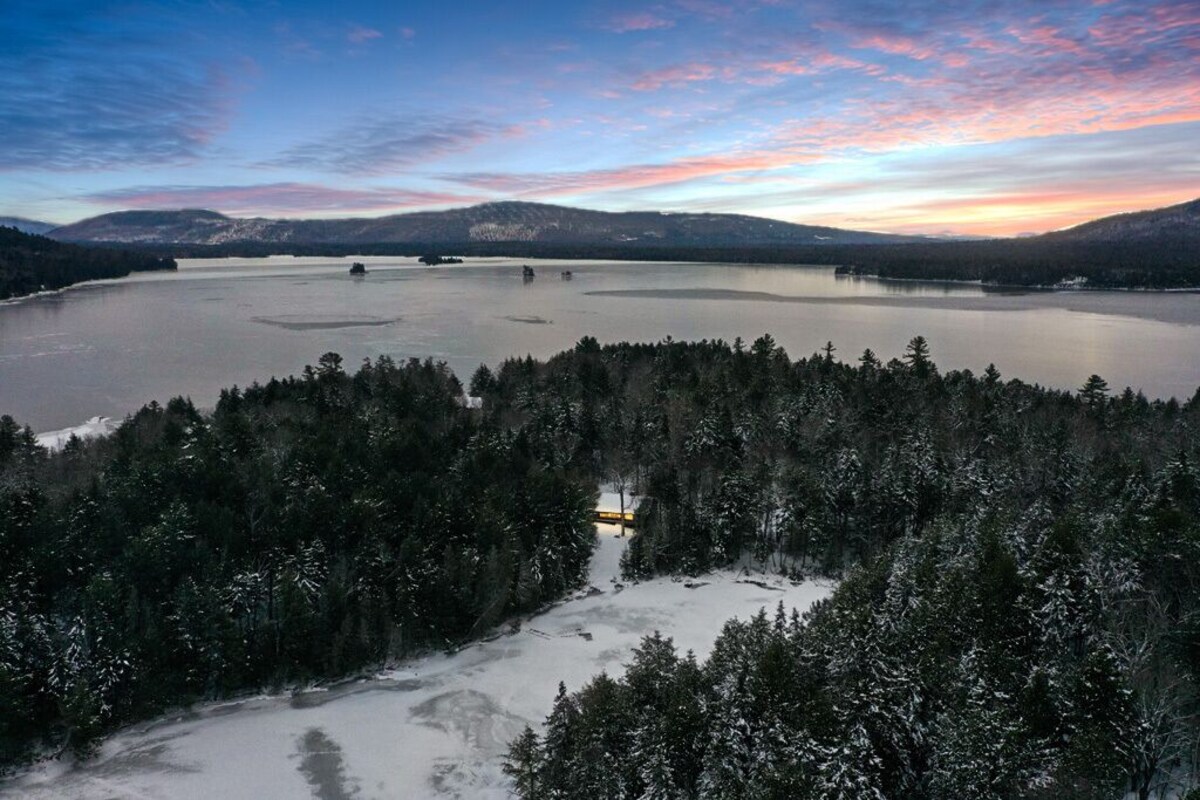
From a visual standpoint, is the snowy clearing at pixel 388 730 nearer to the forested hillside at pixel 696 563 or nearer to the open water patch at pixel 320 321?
the forested hillside at pixel 696 563

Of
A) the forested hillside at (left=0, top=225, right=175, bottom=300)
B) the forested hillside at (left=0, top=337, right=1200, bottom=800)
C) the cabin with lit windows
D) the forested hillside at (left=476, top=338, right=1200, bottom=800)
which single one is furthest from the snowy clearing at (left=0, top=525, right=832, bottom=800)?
the forested hillside at (left=0, top=225, right=175, bottom=300)

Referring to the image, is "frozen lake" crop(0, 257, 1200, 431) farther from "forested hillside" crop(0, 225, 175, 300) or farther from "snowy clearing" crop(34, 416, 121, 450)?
"forested hillside" crop(0, 225, 175, 300)

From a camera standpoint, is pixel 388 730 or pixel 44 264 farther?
pixel 44 264

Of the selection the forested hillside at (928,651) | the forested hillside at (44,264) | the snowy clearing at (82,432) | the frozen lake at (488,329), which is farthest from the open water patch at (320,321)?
the forested hillside at (928,651)

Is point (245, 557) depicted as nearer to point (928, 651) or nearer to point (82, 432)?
point (928, 651)

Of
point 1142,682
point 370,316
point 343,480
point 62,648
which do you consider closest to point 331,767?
point 62,648

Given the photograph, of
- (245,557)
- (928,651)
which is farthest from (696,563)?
(245,557)

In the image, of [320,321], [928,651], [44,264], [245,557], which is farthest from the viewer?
[44,264]
